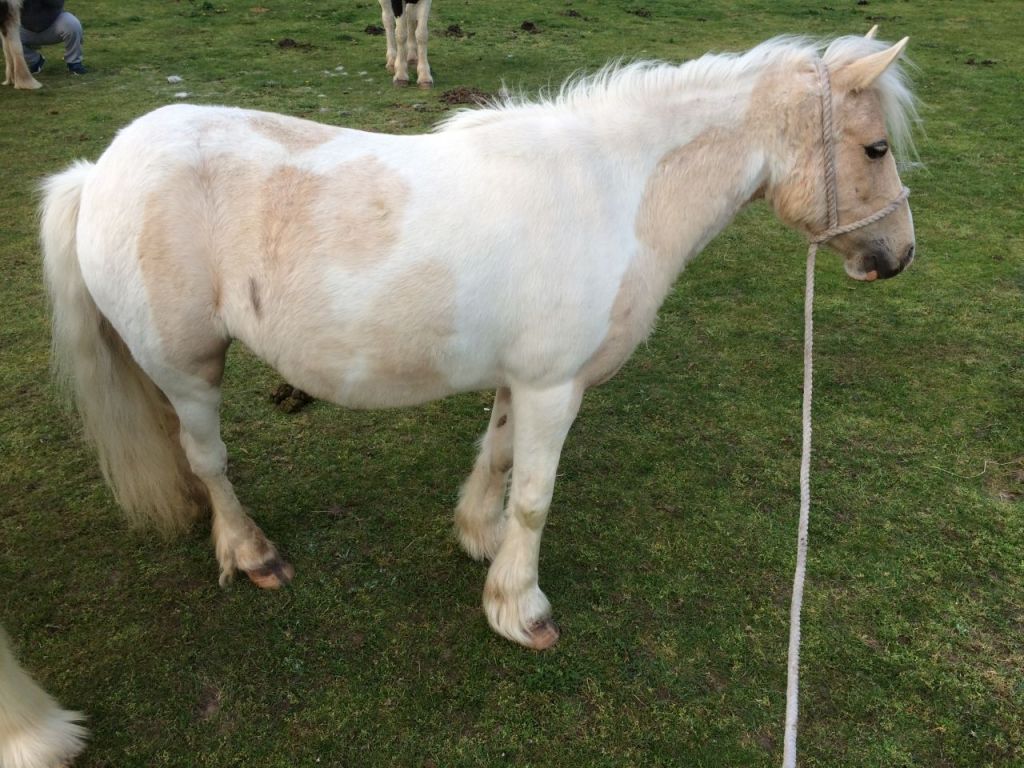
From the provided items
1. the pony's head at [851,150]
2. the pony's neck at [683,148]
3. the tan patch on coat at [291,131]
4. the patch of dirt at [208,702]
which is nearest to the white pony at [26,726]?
the patch of dirt at [208,702]

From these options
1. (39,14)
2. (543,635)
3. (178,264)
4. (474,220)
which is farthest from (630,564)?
(39,14)

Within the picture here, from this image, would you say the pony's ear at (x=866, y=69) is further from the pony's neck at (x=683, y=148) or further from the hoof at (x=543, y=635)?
the hoof at (x=543, y=635)

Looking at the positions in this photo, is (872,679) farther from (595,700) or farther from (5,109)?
(5,109)

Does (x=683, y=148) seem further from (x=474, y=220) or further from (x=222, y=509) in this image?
(x=222, y=509)

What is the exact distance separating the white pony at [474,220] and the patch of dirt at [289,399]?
1.17m

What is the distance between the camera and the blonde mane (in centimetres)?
192

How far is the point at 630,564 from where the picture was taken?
2580mm

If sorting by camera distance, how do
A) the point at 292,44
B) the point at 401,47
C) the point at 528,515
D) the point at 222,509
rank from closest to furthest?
the point at 528,515, the point at 222,509, the point at 401,47, the point at 292,44

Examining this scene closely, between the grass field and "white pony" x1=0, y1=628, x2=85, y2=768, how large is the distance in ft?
0.32

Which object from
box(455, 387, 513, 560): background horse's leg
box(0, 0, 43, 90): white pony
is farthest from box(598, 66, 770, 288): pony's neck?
box(0, 0, 43, 90): white pony

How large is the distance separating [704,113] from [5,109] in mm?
7245

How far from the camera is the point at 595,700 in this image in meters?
2.13

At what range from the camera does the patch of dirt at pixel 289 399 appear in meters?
3.28

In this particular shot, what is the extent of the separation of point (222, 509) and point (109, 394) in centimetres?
52
